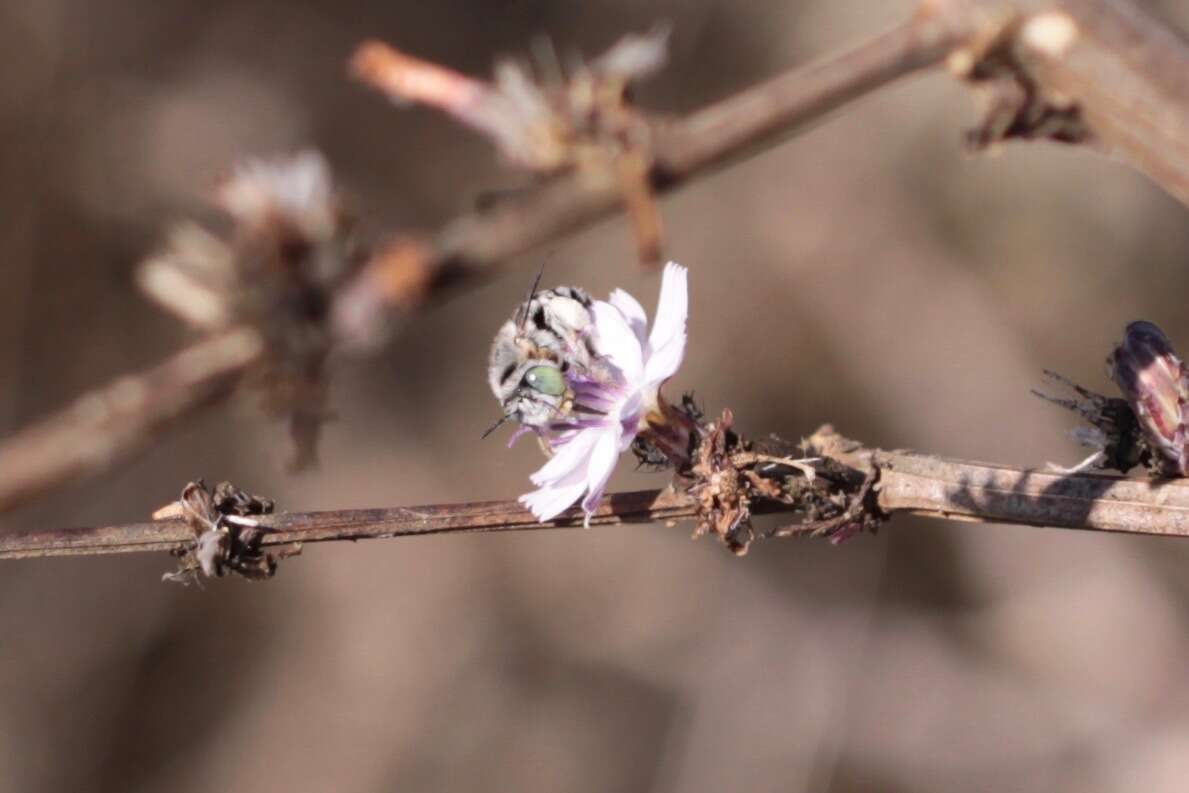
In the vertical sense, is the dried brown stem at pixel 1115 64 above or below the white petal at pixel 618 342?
above

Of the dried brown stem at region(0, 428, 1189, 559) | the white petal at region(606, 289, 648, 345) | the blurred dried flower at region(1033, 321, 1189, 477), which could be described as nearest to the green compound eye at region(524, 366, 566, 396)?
the white petal at region(606, 289, 648, 345)

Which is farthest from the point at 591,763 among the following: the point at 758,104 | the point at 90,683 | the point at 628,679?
the point at 758,104

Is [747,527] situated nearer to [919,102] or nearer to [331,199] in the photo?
[331,199]

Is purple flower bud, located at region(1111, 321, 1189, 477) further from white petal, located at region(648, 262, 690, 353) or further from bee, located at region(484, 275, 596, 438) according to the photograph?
bee, located at region(484, 275, 596, 438)

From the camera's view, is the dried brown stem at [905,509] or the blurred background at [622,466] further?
the blurred background at [622,466]

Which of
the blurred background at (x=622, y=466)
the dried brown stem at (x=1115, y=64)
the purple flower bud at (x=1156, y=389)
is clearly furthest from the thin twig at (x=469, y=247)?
the blurred background at (x=622, y=466)

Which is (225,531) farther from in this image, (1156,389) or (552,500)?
(1156,389)

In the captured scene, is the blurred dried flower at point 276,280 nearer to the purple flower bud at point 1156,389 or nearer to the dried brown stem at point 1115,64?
the dried brown stem at point 1115,64
